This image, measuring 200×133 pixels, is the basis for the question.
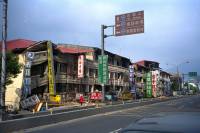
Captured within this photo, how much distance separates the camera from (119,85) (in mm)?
79312

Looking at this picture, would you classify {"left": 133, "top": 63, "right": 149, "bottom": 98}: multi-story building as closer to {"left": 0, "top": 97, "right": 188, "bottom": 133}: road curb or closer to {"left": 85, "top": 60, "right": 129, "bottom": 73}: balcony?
{"left": 85, "top": 60, "right": 129, "bottom": 73}: balcony

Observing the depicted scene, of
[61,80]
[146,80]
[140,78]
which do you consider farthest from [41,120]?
[140,78]

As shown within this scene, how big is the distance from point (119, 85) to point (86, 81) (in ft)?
65.0

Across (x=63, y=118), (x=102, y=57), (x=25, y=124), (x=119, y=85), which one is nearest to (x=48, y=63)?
(x=102, y=57)

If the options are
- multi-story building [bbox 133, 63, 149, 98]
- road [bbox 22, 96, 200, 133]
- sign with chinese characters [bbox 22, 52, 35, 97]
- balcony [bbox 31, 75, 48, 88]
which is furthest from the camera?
multi-story building [bbox 133, 63, 149, 98]

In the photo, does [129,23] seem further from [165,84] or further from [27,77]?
[165,84]

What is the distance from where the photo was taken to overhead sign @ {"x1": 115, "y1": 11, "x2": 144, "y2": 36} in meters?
37.3

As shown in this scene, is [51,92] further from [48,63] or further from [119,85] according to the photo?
[119,85]

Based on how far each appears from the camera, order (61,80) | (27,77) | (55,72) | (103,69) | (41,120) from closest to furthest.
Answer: (41,120)
(27,77)
(103,69)
(55,72)
(61,80)

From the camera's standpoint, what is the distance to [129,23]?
124 feet

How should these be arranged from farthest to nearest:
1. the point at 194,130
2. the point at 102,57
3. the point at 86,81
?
the point at 86,81 → the point at 102,57 → the point at 194,130

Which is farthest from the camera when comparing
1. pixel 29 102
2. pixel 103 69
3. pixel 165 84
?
pixel 165 84

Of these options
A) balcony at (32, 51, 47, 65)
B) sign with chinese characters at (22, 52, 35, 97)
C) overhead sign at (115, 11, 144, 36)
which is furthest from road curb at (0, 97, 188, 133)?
balcony at (32, 51, 47, 65)

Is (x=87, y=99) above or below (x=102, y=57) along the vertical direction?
below
